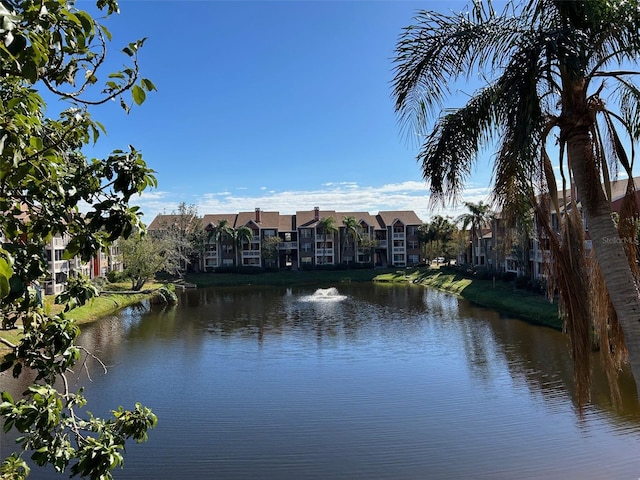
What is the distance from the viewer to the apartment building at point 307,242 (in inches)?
2657

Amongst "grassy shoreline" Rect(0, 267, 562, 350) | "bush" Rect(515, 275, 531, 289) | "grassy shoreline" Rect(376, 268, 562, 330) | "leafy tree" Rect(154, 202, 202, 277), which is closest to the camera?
"grassy shoreline" Rect(376, 268, 562, 330)

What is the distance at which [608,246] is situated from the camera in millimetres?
6016

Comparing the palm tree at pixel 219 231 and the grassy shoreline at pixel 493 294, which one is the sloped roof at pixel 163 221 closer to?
the palm tree at pixel 219 231

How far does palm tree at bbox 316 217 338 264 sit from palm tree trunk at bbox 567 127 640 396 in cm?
5981

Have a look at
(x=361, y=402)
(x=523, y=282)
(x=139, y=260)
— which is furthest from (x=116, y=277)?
(x=523, y=282)

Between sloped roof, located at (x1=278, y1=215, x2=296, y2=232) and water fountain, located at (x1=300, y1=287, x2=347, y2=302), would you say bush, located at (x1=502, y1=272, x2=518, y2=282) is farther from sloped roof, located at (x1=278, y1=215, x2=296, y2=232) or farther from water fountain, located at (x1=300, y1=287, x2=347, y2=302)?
sloped roof, located at (x1=278, y1=215, x2=296, y2=232)

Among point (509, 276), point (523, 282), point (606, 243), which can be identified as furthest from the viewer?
point (509, 276)

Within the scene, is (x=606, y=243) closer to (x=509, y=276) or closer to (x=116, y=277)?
(x=509, y=276)

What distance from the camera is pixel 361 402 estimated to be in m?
15.9

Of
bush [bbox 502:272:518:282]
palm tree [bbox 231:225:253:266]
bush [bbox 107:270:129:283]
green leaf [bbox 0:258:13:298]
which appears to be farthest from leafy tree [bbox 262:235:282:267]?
green leaf [bbox 0:258:13:298]

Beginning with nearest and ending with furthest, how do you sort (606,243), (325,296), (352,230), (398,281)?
1. (606,243)
2. (325,296)
3. (398,281)
4. (352,230)

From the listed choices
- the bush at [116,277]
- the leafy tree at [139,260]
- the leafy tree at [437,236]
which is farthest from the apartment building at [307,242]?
the leafy tree at [139,260]

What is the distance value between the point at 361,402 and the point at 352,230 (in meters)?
52.0

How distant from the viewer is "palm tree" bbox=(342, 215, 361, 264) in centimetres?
6731
